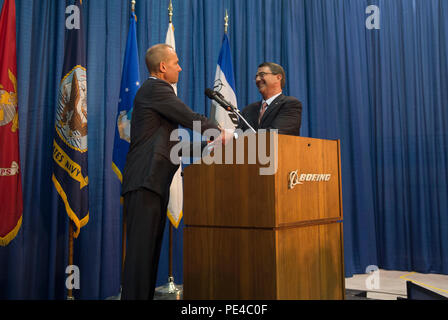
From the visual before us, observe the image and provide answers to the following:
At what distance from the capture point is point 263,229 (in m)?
1.53

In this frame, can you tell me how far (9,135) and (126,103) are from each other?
2.94 ft

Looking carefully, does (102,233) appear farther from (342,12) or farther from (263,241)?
(342,12)

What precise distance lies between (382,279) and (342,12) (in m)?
3.15

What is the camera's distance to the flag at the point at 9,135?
2.74 metres

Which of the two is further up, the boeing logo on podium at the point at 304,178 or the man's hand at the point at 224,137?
the man's hand at the point at 224,137

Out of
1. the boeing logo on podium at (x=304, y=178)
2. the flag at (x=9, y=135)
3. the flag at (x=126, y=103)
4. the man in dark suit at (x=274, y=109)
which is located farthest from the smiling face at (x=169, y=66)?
the flag at (x=9, y=135)

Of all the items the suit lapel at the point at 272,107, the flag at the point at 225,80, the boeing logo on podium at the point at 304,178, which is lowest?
the boeing logo on podium at the point at 304,178

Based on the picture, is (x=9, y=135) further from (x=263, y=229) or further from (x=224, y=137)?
(x=263, y=229)

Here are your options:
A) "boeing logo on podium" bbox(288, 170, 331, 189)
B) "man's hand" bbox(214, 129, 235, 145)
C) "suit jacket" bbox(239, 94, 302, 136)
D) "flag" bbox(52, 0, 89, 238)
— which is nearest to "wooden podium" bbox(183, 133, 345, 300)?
"boeing logo on podium" bbox(288, 170, 331, 189)

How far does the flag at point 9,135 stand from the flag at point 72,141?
0.89 ft

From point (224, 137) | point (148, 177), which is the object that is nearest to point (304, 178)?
point (224, 137)

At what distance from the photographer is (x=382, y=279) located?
4.00m

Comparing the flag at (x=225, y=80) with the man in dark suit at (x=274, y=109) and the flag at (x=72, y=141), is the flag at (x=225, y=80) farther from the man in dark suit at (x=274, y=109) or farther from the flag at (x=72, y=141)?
the flag at (x=72, y=141)
